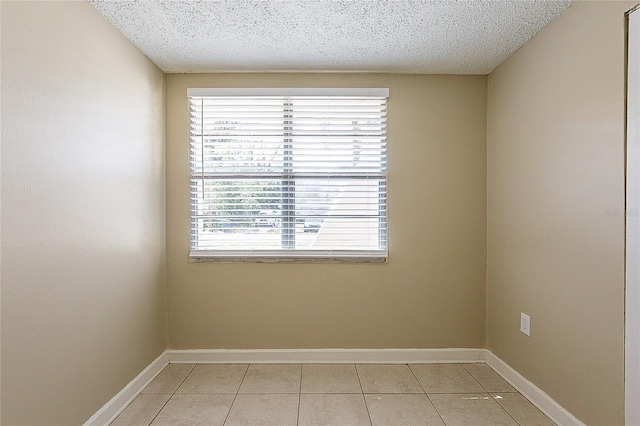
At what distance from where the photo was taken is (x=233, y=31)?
231 centimetres

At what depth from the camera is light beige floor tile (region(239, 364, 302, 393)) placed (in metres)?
2.54

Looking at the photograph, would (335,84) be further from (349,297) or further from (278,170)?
(349,297)

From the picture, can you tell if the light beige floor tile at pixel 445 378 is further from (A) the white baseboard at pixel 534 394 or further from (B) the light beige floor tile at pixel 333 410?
(B) the light beige floor tile at pixel 333 410

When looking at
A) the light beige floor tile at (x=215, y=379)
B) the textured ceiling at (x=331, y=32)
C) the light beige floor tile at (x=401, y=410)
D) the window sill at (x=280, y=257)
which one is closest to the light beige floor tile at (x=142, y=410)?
the light beige floor tile at (x=215, y=379)

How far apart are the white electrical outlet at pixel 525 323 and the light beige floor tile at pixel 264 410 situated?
1.59 meters

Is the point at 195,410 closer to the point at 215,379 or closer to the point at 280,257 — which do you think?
the point at 215,379

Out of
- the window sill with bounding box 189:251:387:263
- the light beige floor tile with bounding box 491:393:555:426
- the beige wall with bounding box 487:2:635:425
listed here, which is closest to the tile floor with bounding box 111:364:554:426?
the light beige floor tile with bounding box 491:393:555:426

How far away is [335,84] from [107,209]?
1.89 metres

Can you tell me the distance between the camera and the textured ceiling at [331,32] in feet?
6.67

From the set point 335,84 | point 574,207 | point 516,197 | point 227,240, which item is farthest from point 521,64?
point 227,240

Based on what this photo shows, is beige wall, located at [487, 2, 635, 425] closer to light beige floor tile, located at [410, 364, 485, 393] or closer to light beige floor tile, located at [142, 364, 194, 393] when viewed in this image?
light beige floor tile, located at [410, 364, 485, 393]

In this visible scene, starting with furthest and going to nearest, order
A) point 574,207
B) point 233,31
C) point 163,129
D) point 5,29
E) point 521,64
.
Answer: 1. point 163,129
2. point 521,64
3. point 233,31
4. point 574,207
5. point 5,29

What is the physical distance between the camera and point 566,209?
2.09m

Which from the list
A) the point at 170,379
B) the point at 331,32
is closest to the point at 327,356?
the point at 170,379
